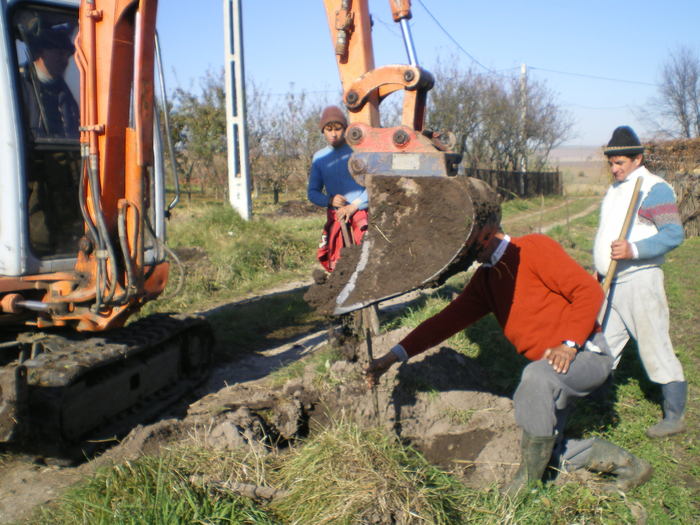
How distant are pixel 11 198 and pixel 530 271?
10.4 feet

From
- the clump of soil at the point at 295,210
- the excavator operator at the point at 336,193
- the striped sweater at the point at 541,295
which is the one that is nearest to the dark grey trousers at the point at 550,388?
the striped sweater at the point at 541,295

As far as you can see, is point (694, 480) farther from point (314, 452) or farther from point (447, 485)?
point (314, 452)

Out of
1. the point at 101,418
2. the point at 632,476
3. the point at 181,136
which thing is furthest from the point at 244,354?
the point at 181,136

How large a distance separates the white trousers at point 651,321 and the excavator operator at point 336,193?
2.10m

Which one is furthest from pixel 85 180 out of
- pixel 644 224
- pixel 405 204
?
pixel 644 224

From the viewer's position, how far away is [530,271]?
337 cm

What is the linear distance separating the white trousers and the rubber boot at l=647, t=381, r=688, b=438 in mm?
59

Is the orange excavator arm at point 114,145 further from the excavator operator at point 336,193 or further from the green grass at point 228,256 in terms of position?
the green grass at point 228,256

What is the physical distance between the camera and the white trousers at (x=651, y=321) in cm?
430

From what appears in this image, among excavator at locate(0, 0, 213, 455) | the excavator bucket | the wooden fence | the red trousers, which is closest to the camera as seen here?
the excavator bucket

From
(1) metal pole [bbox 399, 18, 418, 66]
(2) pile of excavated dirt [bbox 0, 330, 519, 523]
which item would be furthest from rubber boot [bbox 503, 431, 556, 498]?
(1) metal pole [bbox 399, 18, 418, 66]

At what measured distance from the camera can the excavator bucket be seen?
297 centimetres

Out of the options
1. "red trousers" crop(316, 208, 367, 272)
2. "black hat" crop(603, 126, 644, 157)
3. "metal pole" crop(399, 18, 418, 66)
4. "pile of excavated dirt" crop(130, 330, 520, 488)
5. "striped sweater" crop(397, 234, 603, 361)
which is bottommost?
"pile of excavated dirt" crop(130, 330, 520, 488)

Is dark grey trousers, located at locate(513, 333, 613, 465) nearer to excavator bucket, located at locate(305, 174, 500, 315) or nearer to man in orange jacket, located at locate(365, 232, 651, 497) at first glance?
man in orange jacket, located at locate(365, 232, 651, 497)
